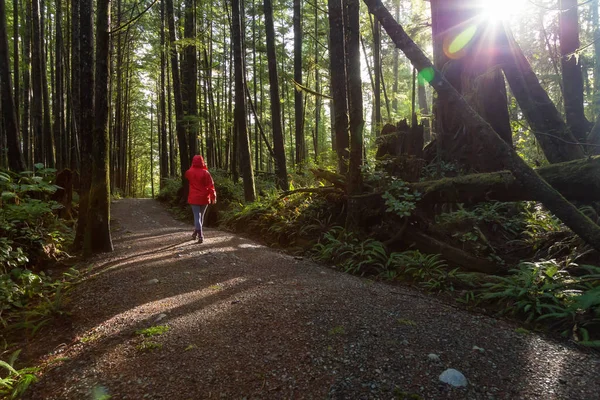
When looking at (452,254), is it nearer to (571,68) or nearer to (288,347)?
(288,347)

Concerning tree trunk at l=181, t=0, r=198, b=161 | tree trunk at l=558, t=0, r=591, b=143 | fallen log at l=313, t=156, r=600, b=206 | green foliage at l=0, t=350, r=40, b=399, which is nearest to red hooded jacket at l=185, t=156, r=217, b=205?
fallen log at l=313, t=156, r=600, b=206

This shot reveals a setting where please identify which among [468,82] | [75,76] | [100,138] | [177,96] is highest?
[75,76]

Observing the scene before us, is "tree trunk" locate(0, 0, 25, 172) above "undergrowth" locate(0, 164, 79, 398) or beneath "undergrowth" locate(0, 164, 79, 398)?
above

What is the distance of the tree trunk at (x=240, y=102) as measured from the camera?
10.5m

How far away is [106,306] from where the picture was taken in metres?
4.06

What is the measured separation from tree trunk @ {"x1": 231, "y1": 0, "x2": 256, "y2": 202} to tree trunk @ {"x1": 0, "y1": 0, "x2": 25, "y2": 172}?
18.9 feet

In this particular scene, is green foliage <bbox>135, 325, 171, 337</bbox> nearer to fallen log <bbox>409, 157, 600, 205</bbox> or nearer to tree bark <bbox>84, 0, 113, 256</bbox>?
tree bark <bbox>84, 0, 113, 256</bbox>

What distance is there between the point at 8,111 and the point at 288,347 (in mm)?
9814

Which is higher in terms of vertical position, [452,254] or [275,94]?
[275,94]

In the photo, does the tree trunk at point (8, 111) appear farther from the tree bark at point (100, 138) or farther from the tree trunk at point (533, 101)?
the tree trunk at point (533, 101)

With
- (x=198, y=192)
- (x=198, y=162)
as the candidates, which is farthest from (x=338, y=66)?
(x=198, y=192)

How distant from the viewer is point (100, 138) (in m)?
6.21

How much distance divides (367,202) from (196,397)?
520 cm

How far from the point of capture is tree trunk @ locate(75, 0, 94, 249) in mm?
6090
